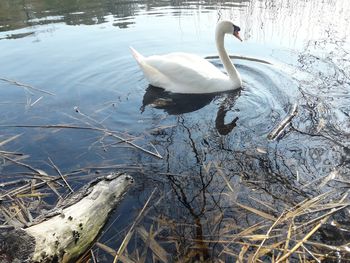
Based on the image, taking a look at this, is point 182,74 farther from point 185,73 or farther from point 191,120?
point 191,120

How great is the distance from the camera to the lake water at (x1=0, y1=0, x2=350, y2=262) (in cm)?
421

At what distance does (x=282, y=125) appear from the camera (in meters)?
5.72

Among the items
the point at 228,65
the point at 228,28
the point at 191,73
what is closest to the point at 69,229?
the point at 191,73

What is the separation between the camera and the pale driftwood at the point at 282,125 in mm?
5539

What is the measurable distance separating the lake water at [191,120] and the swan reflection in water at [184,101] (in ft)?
0.12

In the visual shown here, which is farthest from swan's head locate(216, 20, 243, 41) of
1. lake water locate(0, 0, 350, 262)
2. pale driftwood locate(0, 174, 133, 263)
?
pale driftwood locate(0, 174, 133, 263)

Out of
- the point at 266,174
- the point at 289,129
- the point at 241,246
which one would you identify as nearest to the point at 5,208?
the point at 241,246

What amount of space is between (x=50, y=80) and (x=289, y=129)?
496 cm

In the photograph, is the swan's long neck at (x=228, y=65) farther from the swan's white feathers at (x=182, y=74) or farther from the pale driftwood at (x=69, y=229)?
the pale driftwood at (x=69, y=229)

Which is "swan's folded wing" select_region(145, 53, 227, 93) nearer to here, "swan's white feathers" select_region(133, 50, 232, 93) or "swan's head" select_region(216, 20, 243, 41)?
"swan's white feathers" select_region(133, 50, 232, 93)

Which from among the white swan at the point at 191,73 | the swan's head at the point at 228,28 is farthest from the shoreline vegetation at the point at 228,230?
the swan's head at the point at 228,28

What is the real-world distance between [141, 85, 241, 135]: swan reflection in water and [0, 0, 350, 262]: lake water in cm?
4

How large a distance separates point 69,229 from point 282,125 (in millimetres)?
3579

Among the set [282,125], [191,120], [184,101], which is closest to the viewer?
[282,125]
